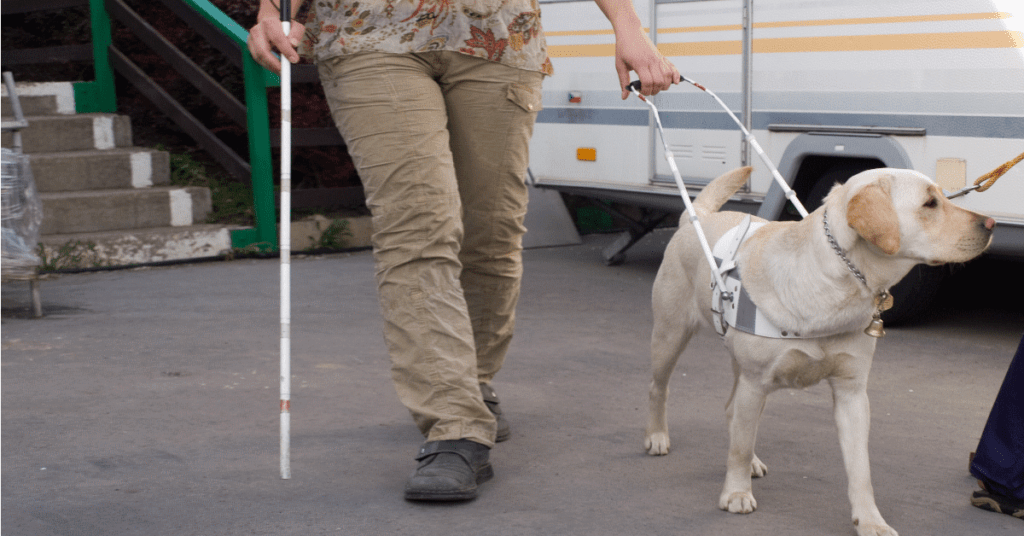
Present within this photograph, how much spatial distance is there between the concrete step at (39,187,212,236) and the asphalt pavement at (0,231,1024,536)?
1330 mm

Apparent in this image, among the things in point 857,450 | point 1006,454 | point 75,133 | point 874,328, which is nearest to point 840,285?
point 874,328

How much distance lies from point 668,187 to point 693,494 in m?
3.57

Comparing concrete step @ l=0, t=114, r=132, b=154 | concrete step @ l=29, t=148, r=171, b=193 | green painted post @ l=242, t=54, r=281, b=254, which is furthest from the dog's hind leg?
concrete step @ l=0, t=114, r=132, b=154

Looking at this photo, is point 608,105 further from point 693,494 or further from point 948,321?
point 693,494

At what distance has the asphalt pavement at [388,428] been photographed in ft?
9.77

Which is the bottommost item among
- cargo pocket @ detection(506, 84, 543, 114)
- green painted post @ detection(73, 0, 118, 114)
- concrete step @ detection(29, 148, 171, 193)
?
concrete step @ detection(29, 148, 171, 193)

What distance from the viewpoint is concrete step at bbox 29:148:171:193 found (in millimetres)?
7645

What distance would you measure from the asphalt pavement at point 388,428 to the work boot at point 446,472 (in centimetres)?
5

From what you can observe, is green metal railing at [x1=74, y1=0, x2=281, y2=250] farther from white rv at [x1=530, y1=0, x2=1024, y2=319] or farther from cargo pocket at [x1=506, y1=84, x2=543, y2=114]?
cargo pocket at [x1=506, y1=84, x2=543, y2=114]

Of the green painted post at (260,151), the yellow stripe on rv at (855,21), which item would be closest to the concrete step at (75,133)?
the green painted post at (260,151)

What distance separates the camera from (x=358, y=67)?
311cm

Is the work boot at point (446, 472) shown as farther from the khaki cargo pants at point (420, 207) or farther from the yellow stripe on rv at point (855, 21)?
the yellow stripe on rv at point (855, 21)

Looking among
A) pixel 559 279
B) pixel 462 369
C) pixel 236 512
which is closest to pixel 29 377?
pixel 236 512

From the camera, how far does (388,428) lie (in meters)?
3.82
